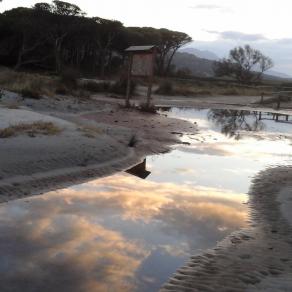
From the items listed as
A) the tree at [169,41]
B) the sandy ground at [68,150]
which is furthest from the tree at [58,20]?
the sandy ground at [68,150]

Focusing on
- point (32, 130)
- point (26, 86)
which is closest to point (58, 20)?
point (26, 86)

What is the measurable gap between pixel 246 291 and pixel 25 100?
16887mm

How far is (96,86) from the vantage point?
114ft

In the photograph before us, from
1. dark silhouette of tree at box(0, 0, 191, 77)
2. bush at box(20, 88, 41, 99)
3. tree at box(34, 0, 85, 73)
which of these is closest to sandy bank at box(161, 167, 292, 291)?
bush at box(20, 88, 41, 99)

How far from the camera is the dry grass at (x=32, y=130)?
38.2 ft

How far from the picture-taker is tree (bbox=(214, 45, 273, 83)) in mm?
71375

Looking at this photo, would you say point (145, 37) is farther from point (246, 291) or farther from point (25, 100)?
point (246, 291)

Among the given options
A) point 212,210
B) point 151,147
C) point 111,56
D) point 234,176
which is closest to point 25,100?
point 151,147

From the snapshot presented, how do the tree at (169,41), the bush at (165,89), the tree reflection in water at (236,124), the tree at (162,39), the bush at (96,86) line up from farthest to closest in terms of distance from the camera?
1. the tree at (169,41)
2. the tree at (162,39)
3. the bush at (165,89)
4. the bush at (96,86)
5. the tree reflection in water at (236,124)

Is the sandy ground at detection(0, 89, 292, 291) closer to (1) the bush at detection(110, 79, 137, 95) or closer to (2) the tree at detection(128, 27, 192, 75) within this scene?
(1) the bush at detection(110, 79, 137, 95)

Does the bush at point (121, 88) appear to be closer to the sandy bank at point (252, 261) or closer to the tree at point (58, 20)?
the tree at point (58, 20)

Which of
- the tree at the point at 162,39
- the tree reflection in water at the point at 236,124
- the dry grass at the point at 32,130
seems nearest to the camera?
the dry grass at the point at 32,130

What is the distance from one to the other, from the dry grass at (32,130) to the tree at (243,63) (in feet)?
193

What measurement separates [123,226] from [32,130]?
5.50 m
